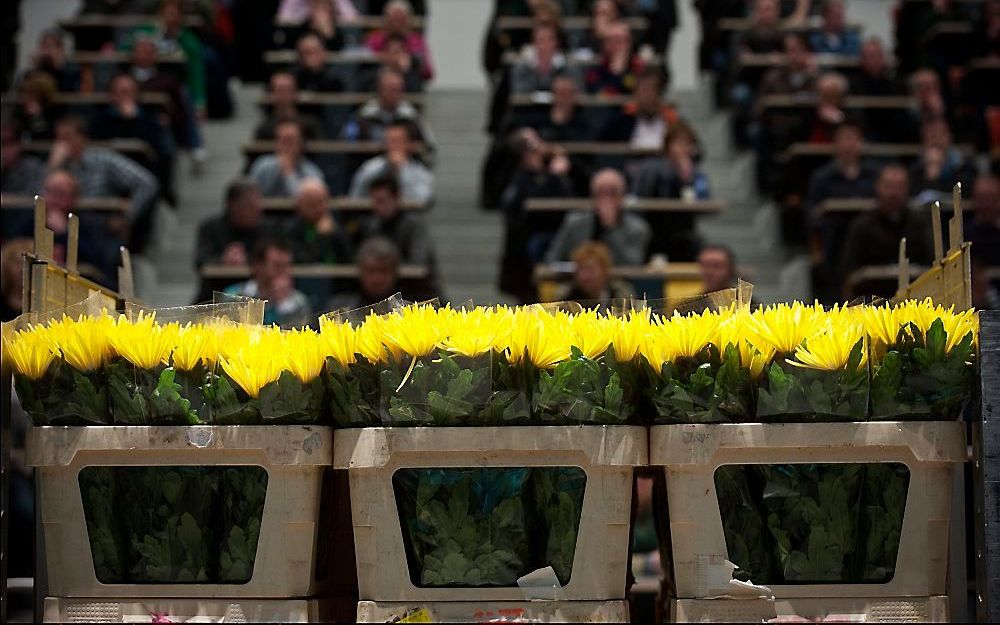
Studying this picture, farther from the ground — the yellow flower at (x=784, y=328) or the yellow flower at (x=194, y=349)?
the yellow flower at (x=784, y=328)

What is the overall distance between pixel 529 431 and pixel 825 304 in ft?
1.62

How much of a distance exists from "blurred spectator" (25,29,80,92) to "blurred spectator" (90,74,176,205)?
0.80 meters

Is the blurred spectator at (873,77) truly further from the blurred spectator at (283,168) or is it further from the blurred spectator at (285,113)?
the blurred spectator at (283,168)

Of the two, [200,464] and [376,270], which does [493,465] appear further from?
[376,270]

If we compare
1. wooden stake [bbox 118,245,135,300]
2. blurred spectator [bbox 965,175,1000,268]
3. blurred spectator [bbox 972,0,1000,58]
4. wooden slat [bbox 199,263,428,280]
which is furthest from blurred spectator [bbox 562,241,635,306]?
blurred spectator [bbox 972,0,1000,58]

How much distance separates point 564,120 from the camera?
761cm

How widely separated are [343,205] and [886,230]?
2.45m

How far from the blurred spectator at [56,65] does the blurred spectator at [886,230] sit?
185 inches

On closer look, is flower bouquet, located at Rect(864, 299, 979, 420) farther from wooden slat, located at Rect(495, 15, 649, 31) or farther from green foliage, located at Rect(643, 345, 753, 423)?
wooden slat, located at Rect(495, 15, 649, 31)

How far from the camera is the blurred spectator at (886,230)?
613 centimetres

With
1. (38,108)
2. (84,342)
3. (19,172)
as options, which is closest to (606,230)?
(19,172)

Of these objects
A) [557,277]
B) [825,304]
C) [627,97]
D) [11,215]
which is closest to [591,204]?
[557,277]

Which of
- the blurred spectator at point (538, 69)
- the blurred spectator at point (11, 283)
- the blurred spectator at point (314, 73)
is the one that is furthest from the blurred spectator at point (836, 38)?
the blurred spectator at point (11, 283)

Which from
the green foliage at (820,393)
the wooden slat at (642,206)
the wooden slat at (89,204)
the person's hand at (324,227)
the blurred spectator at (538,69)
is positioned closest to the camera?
the green foliage at (820,393)
